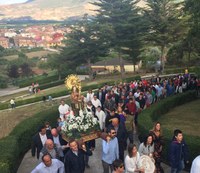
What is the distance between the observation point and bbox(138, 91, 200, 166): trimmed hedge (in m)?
10.2

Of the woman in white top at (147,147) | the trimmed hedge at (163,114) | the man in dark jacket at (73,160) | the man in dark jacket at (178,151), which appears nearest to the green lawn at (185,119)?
the trimmed hedge at (163,114)

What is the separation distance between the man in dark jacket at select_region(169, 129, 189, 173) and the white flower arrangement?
384 cm

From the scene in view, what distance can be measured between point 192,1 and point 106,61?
2206 inches

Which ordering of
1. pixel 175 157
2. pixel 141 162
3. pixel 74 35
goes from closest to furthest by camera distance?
1. pixel 141 162
2. pixel 175 157
3. pixel 74 35

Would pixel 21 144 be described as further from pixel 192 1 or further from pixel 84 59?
pixel 84 59

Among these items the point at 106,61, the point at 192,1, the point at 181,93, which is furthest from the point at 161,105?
the point at 106,61

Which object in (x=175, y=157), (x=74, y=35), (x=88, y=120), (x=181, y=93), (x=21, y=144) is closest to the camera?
(x=175, y=157)

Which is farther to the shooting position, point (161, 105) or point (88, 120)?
point (161, 105)

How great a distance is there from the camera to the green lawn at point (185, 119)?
15462 mm

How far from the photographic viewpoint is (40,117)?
15695mm

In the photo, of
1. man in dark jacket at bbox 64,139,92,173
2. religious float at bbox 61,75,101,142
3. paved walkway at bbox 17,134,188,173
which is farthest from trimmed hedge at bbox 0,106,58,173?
man in dark jacket at bbox 64,139,92,173

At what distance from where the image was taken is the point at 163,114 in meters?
18.5

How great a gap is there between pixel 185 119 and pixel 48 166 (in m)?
11.4

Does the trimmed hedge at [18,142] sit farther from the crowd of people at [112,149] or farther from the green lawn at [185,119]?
the green lawn at [185,119]
